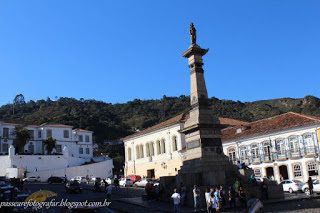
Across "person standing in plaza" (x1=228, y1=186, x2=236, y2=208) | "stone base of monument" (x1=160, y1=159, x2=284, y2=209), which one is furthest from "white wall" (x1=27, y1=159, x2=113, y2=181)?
"person standing in plaza" (x1=228, y1=186, x2=236, y2=208)

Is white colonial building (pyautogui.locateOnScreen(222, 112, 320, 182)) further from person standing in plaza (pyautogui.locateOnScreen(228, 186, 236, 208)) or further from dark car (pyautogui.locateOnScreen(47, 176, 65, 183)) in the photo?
dark car (pyautogui.locateOnScreen(47, 176, 65, 183))

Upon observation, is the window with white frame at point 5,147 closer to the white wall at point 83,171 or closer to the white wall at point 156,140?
the white wall at point 83,171

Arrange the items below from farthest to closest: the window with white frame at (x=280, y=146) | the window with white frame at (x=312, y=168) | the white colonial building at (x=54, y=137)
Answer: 1. the white colonial building at (x=54, y=137)
2. the window with white frame at (x=280, y=146)
3. the window with white frame at (x=312, y=168)

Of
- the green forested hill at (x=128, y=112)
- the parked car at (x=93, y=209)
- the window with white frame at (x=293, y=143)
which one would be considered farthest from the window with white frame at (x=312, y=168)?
the green forested hill at (x=128, y=112)

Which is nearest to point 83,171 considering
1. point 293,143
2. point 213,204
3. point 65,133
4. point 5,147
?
point 65,133

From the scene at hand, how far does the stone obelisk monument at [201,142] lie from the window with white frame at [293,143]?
1639cm

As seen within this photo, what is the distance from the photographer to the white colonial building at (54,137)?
54250 millimetres

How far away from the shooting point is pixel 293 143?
32125 mm

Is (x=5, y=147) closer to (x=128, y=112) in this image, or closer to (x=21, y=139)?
(x=21, y=139)

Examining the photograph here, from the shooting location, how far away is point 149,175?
46.0 m

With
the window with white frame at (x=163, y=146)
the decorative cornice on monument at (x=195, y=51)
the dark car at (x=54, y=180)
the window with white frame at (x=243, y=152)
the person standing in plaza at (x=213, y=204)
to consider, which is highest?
the decorative cornice on monument at (x=195, y=51)

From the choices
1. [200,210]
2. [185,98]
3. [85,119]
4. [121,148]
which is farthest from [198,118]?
[185,98]

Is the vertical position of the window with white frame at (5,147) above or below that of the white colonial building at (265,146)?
above

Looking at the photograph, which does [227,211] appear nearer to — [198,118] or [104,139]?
[198,118]
